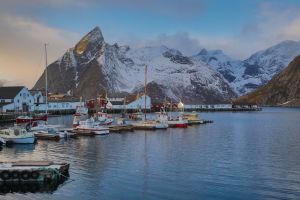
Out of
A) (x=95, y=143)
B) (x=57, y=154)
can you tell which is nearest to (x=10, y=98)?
(x=95, y=143)

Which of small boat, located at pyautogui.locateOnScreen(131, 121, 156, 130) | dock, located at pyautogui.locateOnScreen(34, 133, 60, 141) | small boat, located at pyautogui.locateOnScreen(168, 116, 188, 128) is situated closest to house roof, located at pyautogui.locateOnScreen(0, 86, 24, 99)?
small boat, located at pyautogui.locateOnScreen(168, 116, 188, 128)

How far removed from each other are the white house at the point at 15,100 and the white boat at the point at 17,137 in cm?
8107

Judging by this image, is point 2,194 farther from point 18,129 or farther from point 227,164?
point 18,129

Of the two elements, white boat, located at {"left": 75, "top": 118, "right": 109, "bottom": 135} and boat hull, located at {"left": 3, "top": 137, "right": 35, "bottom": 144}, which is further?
white boat, located at {"left": 75, "top": 118, "right": 109, "bottom": 135}

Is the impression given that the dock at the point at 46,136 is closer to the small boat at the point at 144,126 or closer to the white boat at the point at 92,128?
the white boat at the point at 92,128

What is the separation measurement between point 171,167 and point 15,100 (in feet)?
368

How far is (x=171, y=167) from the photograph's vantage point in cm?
5150

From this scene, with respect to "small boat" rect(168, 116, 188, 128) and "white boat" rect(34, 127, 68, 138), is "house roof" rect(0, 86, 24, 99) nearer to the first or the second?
"small boat" rect(168, 116, 188, 128)

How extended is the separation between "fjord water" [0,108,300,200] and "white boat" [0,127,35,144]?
4.92ft

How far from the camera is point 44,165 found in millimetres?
42688

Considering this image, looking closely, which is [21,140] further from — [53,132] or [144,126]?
[144,126]

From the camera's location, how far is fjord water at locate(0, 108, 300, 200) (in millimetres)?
39125

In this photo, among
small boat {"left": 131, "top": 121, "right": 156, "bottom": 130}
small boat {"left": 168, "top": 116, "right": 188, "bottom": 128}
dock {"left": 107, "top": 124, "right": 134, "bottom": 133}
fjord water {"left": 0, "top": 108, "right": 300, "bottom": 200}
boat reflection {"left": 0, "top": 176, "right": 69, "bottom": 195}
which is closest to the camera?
fjord water {"left": 0, "top": 108, "right": 300, "bottom": 200}

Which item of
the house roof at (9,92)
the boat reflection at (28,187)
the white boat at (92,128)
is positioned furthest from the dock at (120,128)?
the house roof at (9,92)
